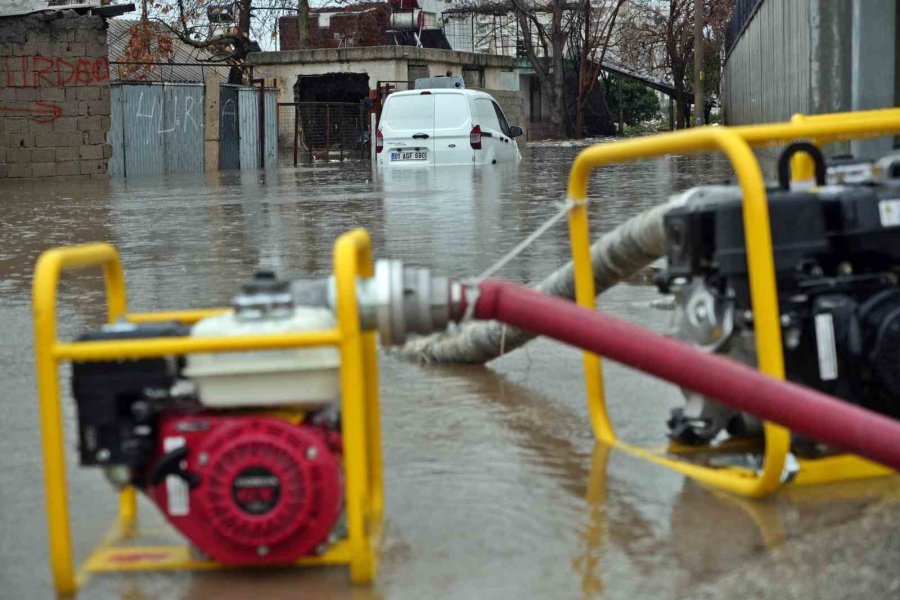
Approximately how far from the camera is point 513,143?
25797mm

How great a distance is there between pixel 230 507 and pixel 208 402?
9.0 inches

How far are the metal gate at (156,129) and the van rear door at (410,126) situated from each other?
25.0ft

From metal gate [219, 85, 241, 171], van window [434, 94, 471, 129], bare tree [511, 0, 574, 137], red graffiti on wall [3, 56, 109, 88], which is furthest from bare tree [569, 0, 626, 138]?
van window [434, 94, 471, 129]

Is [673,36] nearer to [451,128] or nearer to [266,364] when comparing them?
[451,128]

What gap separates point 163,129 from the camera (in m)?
30.3

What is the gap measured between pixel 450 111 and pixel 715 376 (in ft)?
68.2

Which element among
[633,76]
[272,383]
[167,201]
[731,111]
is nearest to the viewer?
[272,383]

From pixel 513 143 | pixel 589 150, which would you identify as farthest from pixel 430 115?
Result: pixel 589 150

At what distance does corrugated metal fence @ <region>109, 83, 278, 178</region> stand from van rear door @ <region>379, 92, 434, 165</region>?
740 cm

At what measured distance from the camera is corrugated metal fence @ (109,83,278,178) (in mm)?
29058

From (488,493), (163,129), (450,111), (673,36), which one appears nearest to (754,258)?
(488,493)

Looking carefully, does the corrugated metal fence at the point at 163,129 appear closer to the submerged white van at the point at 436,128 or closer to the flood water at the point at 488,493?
the submerged white van at the point at 436,128

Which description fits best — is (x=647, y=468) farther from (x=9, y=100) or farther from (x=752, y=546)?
(x=9, y=100)

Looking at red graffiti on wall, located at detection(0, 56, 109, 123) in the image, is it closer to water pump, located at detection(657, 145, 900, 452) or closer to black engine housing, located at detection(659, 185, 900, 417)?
water pump, located at detection(657, 145, 900, 452)
